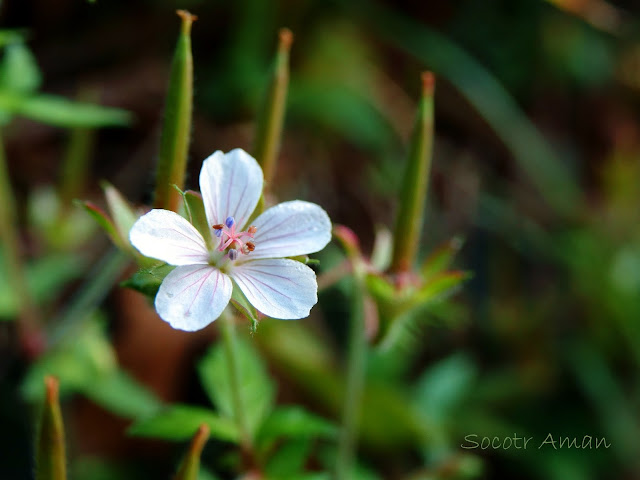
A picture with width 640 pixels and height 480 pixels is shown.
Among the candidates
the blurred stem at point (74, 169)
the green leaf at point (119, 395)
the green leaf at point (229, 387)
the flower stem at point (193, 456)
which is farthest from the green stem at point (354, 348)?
the blurred stem at point (74, 169)

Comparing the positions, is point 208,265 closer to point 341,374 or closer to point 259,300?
point 259,300

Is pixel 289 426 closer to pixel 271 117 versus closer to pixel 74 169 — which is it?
pixel 271 117

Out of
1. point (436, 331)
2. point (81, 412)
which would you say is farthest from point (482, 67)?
point (81, 412)

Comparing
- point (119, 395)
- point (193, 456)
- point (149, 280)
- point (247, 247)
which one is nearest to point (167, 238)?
point (149, 280)

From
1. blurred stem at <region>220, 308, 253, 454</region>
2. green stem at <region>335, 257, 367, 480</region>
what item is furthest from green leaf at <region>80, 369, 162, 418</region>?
green stem at <region>335, 257, 367, 480</region>

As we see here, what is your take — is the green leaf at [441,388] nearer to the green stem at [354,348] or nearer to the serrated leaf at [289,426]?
the green stem at [354,348]

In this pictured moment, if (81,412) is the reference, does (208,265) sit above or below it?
above
